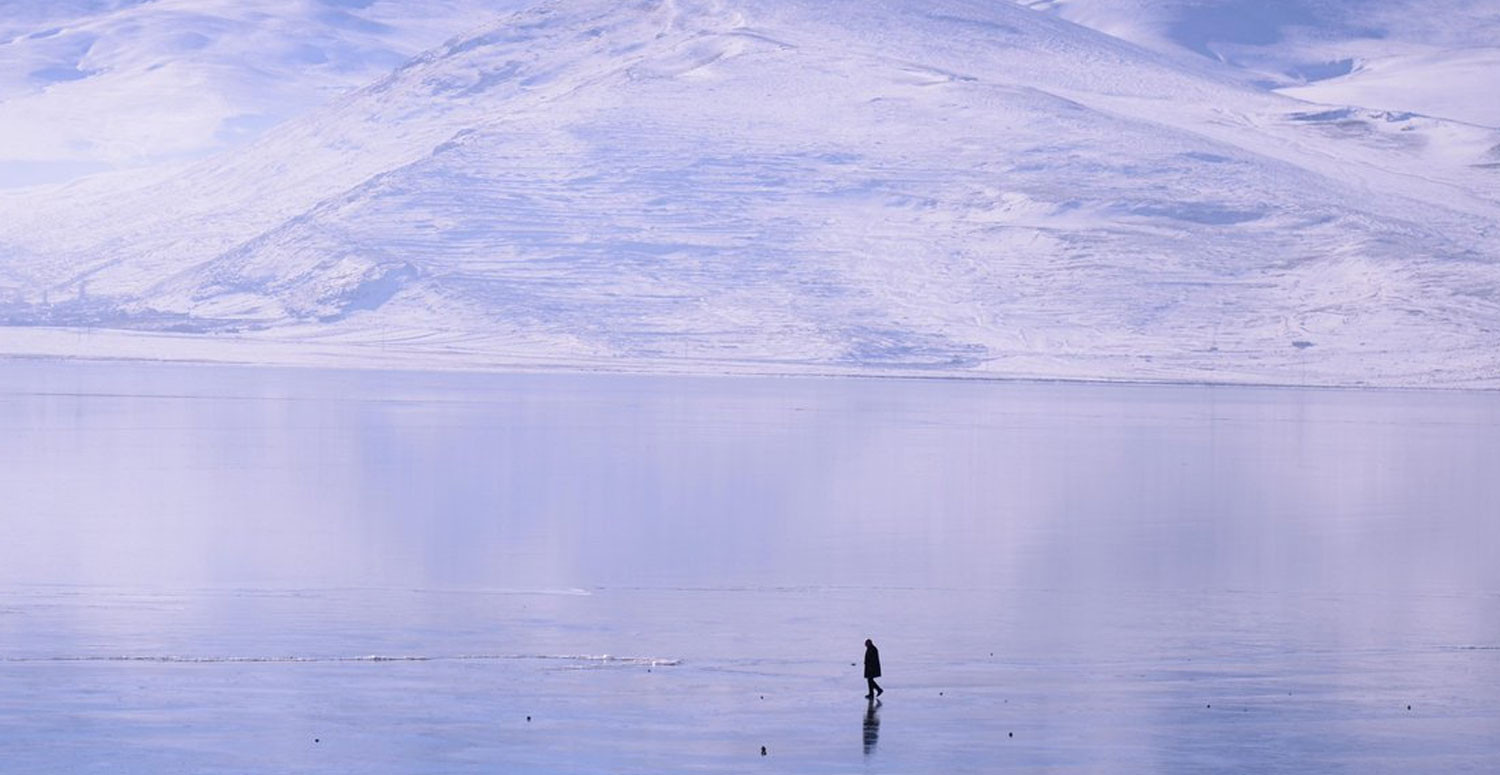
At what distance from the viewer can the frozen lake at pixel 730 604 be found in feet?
71.5

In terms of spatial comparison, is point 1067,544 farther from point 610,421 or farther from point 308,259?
point 308,259

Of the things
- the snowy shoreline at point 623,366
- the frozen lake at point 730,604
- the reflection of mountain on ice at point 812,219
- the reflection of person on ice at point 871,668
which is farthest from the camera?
the reflection of mountain on ice at point 812,219

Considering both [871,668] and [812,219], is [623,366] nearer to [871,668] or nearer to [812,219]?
[812,219]

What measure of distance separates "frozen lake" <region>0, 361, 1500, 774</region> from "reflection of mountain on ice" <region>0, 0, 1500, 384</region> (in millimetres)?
72958

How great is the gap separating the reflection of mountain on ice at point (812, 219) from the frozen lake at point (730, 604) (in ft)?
239

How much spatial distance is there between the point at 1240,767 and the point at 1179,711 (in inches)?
101

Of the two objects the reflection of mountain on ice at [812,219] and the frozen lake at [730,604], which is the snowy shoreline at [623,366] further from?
the frozen lake at [730,604]

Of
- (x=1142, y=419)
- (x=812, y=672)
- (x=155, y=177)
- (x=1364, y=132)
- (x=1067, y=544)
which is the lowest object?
(x=155, y=177)

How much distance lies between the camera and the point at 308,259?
150 metres

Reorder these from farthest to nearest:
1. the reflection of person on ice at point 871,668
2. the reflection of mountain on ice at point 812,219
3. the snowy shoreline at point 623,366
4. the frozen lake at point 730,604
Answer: the reflection of mountain on ice at point 812,219 → the snowy shoreline at point 623,366 → the reflection of person on ice at point 871,668 → the frozen lake at point 730,604

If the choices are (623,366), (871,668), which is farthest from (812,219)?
(871,668)

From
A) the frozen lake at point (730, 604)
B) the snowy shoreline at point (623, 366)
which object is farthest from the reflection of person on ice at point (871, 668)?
the snowy shoreline at point (623, 366)

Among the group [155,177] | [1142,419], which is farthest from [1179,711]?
[155,177]

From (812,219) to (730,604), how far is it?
406 feet
